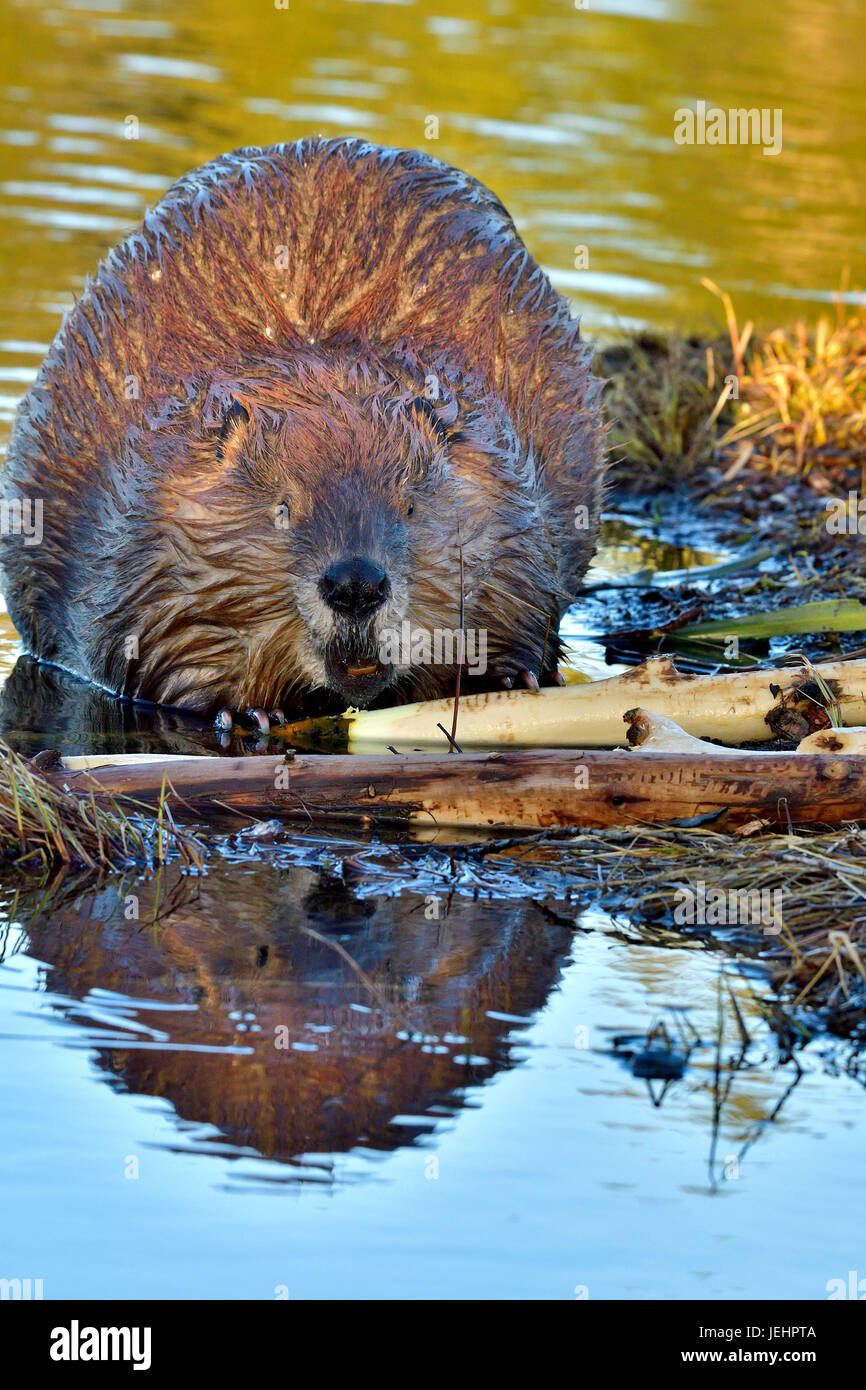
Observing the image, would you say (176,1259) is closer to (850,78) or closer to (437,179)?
(437,179)

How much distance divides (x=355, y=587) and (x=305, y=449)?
0.40m

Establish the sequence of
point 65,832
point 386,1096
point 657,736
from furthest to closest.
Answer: point 657,736
point 65,832
point 386,1096

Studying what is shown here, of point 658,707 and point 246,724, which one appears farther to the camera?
point 246,724

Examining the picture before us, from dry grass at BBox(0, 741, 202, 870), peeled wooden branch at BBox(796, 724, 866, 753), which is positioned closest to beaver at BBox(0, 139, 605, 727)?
dry grass at BBox(0, 741, 202, 870)

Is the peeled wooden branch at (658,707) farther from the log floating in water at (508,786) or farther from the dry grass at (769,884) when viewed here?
the dry grass at (769,884)

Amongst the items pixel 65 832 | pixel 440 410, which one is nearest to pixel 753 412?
pixel 440 410

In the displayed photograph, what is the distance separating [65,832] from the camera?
11.7 ft

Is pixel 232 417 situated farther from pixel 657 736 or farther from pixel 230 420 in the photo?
pixel 657 736

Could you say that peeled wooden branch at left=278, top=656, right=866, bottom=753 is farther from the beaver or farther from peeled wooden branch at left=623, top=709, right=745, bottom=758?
the beaver

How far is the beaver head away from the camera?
4242mm

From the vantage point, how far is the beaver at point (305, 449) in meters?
4.32

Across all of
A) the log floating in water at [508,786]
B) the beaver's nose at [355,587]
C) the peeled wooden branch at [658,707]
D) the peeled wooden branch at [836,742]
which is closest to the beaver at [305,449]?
the beaver's nose at [355,587]
